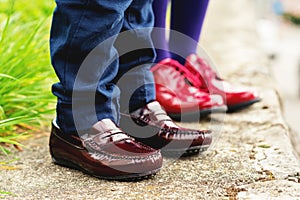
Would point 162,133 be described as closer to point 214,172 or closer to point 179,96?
point 214,172

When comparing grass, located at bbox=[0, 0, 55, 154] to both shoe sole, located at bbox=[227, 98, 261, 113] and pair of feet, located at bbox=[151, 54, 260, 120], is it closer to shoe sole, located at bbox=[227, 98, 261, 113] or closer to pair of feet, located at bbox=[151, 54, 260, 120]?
pair of feet, located at bbox=[151, 54, 260, 120]

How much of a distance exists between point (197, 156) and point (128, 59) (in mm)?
327

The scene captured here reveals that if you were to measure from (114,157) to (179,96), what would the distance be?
58cm

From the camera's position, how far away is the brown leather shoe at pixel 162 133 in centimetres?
162

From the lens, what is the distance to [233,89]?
2076 mm

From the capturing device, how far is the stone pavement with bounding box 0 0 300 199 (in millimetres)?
1385

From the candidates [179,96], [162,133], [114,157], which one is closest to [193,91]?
[179,96]

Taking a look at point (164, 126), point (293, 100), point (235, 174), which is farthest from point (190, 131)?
point (293, 100)

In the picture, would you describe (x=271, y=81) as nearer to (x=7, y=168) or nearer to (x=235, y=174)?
(x=235, y=174)

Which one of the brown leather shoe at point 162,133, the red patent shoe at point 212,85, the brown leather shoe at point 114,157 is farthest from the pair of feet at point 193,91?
the brown leather shoe at point 114,157

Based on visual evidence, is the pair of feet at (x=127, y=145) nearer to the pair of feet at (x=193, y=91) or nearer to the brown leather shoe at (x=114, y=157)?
the brown leather shoe at (x=114, y=157)

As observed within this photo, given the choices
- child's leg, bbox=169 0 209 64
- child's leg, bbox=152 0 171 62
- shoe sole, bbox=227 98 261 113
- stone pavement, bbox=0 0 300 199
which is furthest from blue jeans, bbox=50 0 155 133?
shoe sole, bbox=227 98 261 113

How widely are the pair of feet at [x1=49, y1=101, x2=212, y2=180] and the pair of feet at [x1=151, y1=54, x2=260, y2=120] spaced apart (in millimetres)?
287

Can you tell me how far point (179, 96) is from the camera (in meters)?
1.97
